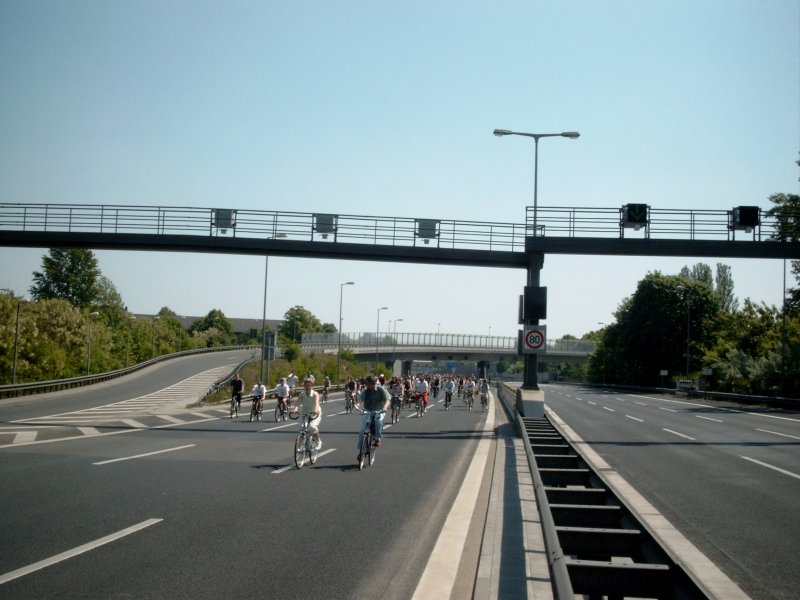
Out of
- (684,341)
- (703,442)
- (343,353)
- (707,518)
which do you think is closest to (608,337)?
(684,341)

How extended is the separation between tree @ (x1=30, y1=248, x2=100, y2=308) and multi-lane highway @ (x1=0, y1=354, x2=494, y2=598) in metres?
91.2

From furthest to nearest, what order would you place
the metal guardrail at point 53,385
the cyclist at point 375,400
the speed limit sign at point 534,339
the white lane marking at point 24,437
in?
the metal guardrail at point 53,385, the speed limit sign at point 534,339, the white lane marking at point 24,437, the cyclist at point 375,400

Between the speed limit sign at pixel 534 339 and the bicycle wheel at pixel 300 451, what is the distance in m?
10.9

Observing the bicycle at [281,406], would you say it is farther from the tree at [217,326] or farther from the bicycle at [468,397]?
the tree at [217,326]

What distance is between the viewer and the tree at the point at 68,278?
10256 cm

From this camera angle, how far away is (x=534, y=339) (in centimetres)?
2342

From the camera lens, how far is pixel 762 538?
26.5 feet

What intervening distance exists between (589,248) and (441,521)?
1651 centimetres

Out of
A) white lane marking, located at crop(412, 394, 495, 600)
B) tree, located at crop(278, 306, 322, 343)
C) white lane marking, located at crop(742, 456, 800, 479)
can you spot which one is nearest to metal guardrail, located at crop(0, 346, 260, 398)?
white lane marking, located at crop(412, 394, 495, 600)

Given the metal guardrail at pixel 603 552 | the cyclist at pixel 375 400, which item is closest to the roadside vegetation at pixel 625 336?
the cyclist at pixel 375 400

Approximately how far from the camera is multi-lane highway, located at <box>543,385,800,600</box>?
7027 mm

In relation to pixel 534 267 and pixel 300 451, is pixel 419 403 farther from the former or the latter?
pixel 300 451

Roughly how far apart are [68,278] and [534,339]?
313ft

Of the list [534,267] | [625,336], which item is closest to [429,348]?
[625,336]
